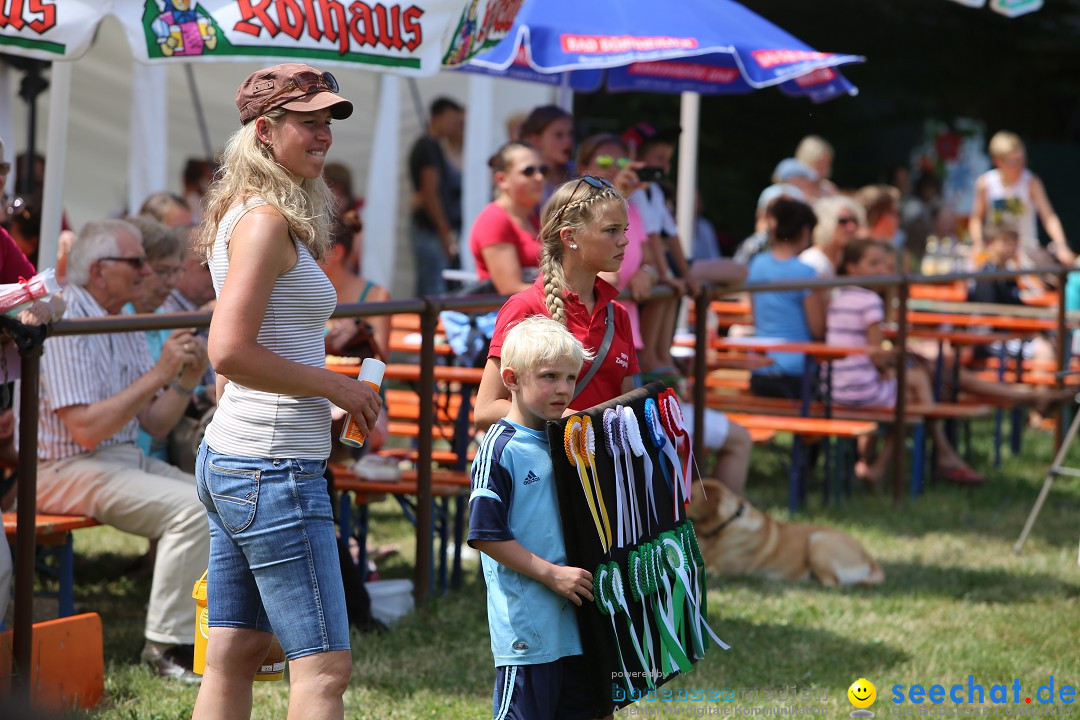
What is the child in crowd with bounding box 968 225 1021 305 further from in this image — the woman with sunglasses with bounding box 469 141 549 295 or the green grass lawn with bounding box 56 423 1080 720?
the woman with sunglasses with bounding box 469 141 549 295

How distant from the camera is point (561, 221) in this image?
370 cm

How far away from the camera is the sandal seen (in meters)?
9.02

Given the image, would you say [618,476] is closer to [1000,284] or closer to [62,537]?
[62,537]

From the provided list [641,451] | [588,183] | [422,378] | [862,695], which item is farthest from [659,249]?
[641,451]

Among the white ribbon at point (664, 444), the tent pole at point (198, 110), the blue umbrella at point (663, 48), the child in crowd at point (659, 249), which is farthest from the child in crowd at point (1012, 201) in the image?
the white ribbon at point (664, 444)

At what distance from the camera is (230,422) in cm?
309

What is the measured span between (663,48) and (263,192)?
4.68 metres

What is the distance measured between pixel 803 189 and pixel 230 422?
29.4ft

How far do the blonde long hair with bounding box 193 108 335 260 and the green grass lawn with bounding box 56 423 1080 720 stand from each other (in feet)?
5.99

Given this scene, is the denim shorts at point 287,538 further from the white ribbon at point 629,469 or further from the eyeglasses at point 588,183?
the eyeglasses at point 588,183

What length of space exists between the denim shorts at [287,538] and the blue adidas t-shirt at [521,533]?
351mm

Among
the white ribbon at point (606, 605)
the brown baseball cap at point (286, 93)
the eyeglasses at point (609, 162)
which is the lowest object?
the white ribbon at point (606, 605)

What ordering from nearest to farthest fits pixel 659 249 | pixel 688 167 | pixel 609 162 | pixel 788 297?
1. pixel 609 162
2. pixel 659 249
3. pixel 788 297
4. pixel 688 167

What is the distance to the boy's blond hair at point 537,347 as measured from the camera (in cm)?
A: 324
